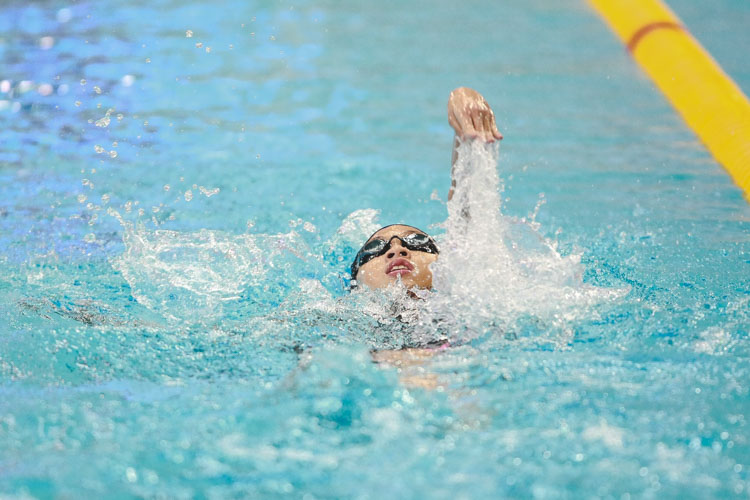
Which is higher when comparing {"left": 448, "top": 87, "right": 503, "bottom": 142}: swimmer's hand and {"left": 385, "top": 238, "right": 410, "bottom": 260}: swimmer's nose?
{"left": 448, "top": 87, "right": 503, "bottom": 142}: swimmer's hand

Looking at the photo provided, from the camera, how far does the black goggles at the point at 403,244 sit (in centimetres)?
299

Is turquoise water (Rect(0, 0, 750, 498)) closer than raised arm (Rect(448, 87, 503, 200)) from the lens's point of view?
Yes

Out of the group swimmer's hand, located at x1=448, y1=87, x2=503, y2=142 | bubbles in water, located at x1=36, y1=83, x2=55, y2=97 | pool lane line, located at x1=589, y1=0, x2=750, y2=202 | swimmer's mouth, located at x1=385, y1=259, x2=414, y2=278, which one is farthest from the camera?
bubbles in water, located at x1=36, y1=83, x2=55, y2=97

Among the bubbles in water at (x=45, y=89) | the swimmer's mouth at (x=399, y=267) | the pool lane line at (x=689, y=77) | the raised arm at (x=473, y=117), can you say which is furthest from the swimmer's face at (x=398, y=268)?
the bubbles in water at (x=45, y=89)

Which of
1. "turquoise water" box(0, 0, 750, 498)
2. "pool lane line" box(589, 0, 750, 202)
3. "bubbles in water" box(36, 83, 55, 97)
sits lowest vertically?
"turquoise water" box(0, 0, 750, 498)

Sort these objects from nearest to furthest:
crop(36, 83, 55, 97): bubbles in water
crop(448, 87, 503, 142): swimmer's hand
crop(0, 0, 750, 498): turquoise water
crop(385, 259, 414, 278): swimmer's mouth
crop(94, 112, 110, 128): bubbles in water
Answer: crop(0, 0, 750, 498): turquoise water, crop(448, 87, 503, 142): swimmer's hand, crop(385, 259, 414, 278): swimmer's mouth, crop(94, 112, 110, 128): bubbles in water, crop(36, 83, 55, 97): bubbles in water

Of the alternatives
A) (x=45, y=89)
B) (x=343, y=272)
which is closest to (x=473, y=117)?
(x=343, y=272)

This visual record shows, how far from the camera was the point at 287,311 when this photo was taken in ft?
9.75

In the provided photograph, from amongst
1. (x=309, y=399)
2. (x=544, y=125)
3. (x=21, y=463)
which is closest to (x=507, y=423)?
(x=309, y=399)

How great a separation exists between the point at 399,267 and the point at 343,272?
0.70 m

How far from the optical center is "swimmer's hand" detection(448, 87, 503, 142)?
267cm

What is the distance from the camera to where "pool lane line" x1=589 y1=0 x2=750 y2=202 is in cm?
470

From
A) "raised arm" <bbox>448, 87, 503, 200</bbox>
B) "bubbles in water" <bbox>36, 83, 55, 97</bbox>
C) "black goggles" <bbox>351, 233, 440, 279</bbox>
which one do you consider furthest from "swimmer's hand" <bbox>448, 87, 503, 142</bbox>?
"bubbles in water" <bbox>36, 83, 55, 97</bbox>

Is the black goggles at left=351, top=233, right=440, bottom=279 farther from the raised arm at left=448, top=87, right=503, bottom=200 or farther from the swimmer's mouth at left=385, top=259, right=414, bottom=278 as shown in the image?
the raised arm at left=448, top=87, right=503, bottom=200
